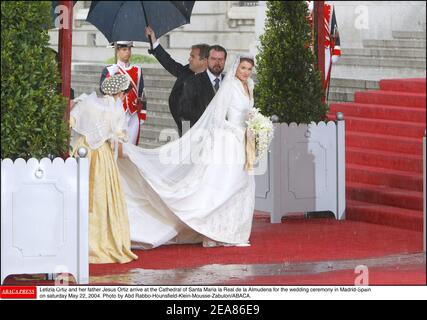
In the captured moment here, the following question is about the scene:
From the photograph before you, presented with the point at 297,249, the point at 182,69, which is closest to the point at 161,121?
the point at 182,69

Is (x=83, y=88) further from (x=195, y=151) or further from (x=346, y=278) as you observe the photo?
(x=346, y=278)

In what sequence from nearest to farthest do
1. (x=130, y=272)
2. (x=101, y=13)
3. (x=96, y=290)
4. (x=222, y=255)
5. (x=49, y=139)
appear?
1. (x=96, y=290)
2. (x=49, y=139)
3. (x=130, y=272)
4. (x=222, y=255)
5. (x=101, y=13)

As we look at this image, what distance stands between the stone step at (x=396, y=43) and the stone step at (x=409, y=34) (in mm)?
114

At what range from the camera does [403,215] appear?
1603 centimetres

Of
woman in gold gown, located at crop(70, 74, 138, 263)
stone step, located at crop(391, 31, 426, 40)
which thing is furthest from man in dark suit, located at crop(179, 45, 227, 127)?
stone step, located at crop(391, 31, 426, 40)

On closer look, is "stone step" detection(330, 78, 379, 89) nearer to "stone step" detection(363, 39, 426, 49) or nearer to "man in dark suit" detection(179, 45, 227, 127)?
"stone step" detection(363, 39, 426, 49)

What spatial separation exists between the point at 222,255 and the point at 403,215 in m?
2.65

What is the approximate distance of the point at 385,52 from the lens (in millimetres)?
22906

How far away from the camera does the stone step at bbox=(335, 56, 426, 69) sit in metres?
22.2

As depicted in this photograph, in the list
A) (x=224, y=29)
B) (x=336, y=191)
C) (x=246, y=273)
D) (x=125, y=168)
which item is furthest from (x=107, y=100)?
(x=224, y=29)

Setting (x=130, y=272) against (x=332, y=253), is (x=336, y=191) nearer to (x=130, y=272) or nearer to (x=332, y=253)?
(x=332, y=253)

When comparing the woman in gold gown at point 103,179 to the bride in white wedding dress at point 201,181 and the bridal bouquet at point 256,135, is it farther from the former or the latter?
the bridal bouquet at point 256,135

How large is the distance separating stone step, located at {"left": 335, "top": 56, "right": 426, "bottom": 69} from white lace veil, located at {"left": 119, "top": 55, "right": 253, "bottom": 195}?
768cm

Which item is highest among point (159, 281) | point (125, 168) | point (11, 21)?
point (11, 21)
